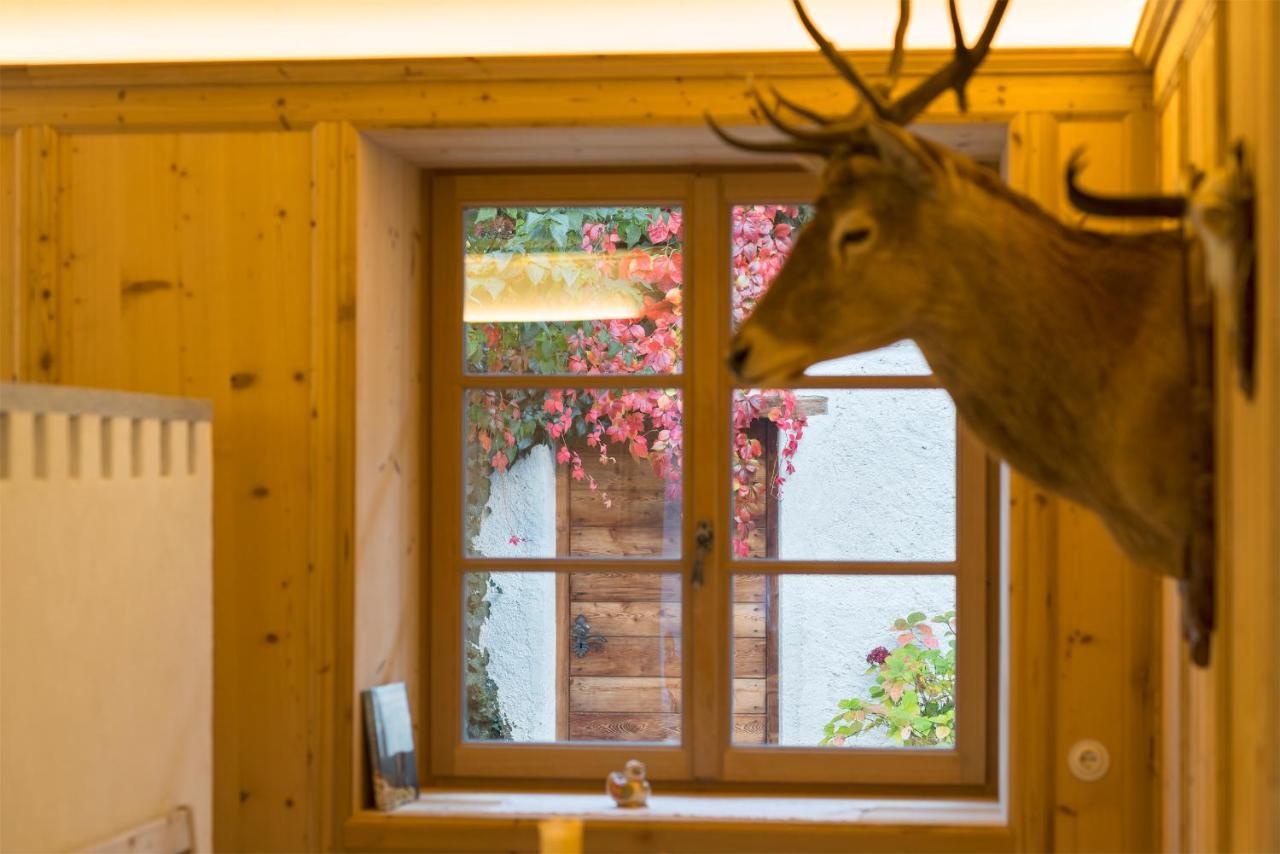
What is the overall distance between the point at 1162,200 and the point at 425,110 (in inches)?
72.7

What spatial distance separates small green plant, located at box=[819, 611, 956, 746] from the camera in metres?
3.57

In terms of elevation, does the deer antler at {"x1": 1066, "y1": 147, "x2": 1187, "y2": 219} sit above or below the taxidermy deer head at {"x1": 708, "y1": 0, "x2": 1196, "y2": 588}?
above

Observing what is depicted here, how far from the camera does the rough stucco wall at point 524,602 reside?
3689 mm

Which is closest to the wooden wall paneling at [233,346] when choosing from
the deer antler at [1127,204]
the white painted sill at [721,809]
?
the white painted sill at [721,809]

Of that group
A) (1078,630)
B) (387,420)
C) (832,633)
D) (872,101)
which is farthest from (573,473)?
(872,101)

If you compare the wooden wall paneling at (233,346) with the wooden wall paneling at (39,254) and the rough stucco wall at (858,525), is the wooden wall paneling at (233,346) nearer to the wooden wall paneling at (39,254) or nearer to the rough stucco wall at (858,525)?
the wooden wall paneling at (39,254)

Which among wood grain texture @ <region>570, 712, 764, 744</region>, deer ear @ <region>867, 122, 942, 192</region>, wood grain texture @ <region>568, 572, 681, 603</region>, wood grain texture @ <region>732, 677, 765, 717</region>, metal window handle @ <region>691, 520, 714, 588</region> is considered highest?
deer ear @ <region>867, 122, 942, 192</region>

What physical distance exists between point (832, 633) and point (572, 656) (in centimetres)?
66

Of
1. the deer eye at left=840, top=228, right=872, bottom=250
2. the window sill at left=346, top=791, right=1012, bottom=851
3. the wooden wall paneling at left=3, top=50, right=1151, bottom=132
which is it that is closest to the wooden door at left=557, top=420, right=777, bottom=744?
the window sill at left=346, top=791, right=1012, bottom=851

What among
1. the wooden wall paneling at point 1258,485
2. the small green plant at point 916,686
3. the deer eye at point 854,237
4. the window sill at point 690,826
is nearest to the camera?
the wooden wall paneling at point 1258,485

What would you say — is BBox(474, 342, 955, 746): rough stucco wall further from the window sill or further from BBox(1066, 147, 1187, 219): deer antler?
BBox(1066, 147, 1187, 219): deer antler

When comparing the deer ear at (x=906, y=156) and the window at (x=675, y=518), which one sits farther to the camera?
the window at (x=675, y=518)

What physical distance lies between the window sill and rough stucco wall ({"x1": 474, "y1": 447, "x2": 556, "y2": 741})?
36cm

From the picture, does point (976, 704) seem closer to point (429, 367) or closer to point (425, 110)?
point (429, 367)
